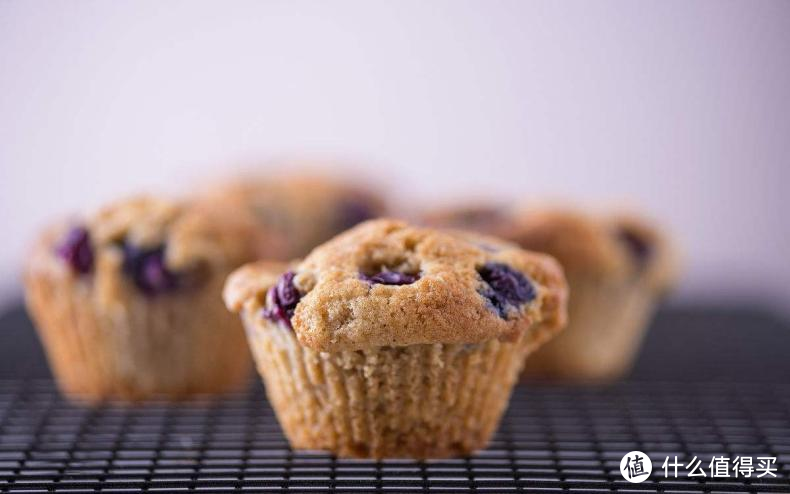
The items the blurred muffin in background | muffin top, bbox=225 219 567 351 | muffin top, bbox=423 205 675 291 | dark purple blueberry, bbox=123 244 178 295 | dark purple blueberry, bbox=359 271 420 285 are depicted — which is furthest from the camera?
the blurred muffin in background

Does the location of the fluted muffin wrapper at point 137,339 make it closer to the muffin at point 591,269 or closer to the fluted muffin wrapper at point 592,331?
the muffin at point 591,269

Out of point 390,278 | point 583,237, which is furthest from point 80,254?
point 583,237

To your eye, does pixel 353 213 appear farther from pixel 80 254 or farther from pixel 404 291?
pixel 404 291

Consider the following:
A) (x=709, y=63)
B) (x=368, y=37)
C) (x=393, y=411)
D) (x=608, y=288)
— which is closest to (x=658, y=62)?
(x=709, y=63)

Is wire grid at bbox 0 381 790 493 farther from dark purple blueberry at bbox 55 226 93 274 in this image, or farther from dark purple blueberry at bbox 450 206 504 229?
dark purple blueberry at bbox 450 206 504 229

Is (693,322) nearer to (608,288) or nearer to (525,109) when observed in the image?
(608,288)

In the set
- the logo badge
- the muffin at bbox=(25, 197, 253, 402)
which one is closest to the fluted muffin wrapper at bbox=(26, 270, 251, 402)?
the muffin at bbox=(25, 197, 253, 402)

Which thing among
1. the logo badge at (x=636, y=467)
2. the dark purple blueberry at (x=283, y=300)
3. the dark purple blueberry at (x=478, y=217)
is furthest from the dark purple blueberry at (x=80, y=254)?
the logo badge at (x=636, y=467)
